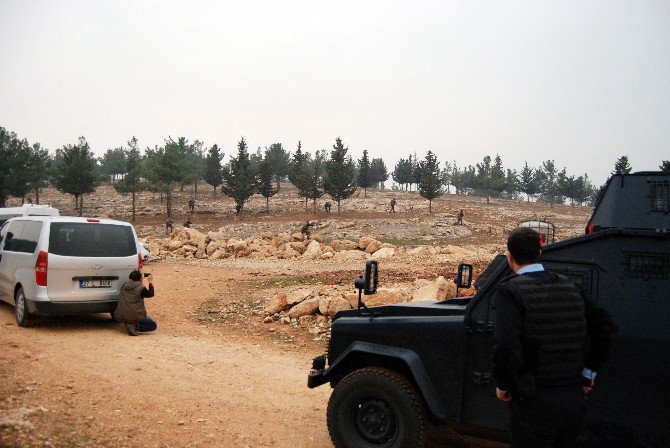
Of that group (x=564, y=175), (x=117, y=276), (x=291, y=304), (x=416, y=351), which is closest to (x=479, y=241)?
(x=291, y=304)

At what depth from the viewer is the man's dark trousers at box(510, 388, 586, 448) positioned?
8.45 feet

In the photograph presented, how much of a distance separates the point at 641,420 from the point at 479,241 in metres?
34.8

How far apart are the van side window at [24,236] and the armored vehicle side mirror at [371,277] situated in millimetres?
7073

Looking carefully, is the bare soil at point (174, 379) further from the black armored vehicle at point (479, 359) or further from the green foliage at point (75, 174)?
the green foliage at point (75, 174)

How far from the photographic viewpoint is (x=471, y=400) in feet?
11.9

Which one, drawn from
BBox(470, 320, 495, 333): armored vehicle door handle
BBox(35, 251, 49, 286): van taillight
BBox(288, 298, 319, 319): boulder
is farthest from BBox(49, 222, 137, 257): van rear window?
BBox(470, 320, 495, 333): armored vehicle door handle

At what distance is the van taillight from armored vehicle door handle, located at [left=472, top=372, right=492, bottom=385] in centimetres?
755

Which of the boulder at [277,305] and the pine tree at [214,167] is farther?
the pine tree at [214,167]

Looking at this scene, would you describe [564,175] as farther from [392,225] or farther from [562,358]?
[562,358]

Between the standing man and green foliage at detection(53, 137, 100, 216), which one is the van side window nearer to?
the standing man

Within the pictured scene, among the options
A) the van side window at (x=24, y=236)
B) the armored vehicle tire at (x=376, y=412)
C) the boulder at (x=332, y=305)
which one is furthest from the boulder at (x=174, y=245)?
the armored vehicle tire at (x=376, y=412)

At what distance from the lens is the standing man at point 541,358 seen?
102 inches

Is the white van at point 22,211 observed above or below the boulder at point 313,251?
above

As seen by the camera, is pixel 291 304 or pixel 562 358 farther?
pixel 291 304
